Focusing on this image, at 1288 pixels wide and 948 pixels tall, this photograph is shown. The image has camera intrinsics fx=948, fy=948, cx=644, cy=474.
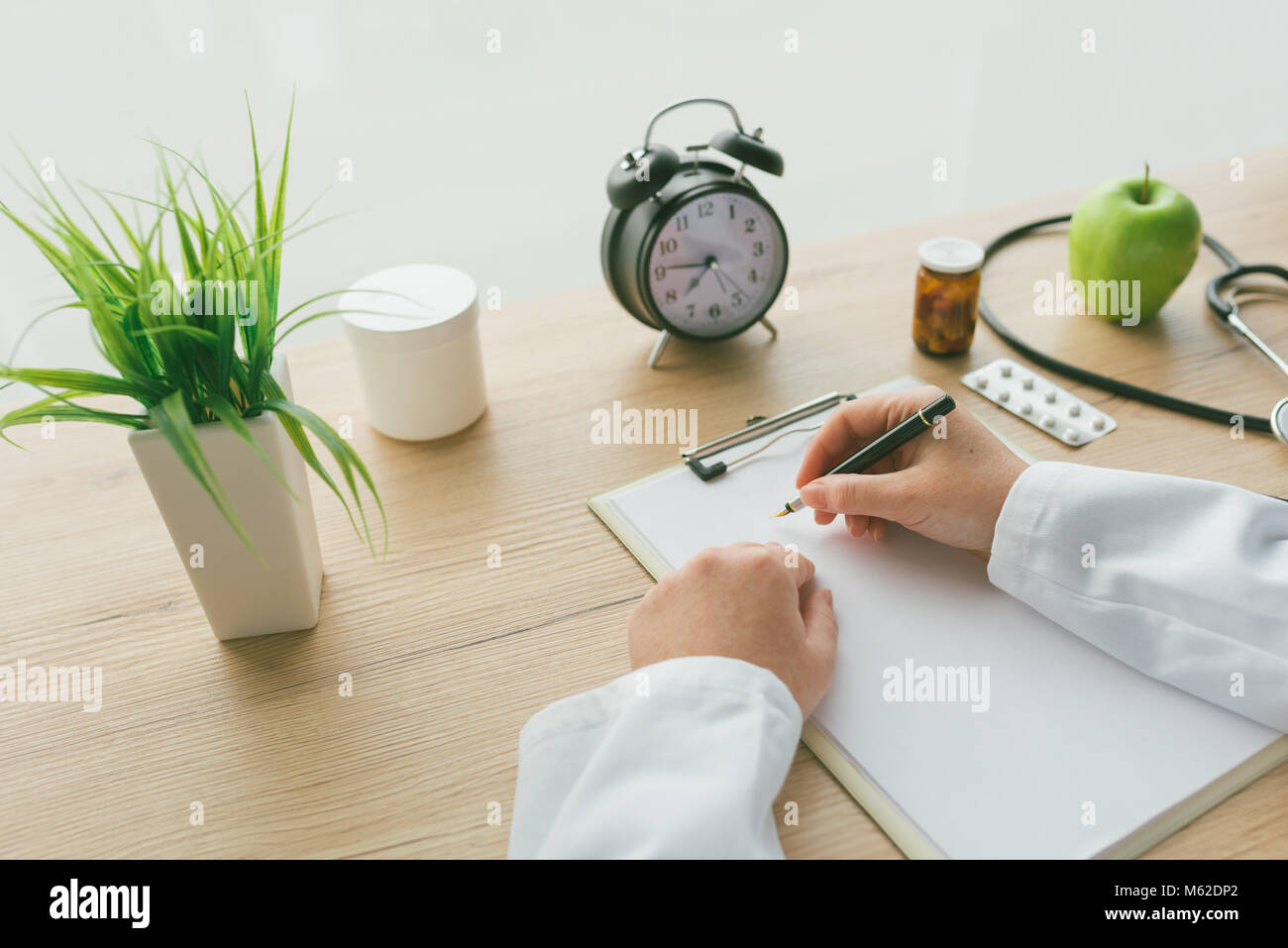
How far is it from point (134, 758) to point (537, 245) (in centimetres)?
123

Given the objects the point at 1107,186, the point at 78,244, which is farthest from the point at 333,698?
the point at 1107,186

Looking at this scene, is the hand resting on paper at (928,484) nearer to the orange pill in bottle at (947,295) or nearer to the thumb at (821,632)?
the thumb at (821,632)

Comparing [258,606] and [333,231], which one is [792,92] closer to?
[333,231]

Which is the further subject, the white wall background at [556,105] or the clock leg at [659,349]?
the white wall background at [556,105]

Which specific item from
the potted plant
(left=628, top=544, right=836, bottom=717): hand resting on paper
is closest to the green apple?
(left=628, top=544, right=836, bottom=717): hand resting on paper

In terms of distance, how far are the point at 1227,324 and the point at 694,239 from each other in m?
0.61

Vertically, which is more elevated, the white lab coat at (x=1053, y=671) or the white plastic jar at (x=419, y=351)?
the white plastic jar at (x=419, y=351)

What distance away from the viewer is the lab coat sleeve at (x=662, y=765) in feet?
1.81

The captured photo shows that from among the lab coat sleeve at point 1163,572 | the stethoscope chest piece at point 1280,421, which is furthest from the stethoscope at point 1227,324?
the lab coat sleeve at point 1163,572

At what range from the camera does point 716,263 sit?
3.34ft

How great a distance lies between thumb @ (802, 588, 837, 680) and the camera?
672 mm

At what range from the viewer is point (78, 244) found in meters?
0.60

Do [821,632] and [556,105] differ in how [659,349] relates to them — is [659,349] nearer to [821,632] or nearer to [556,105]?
[821,632]
